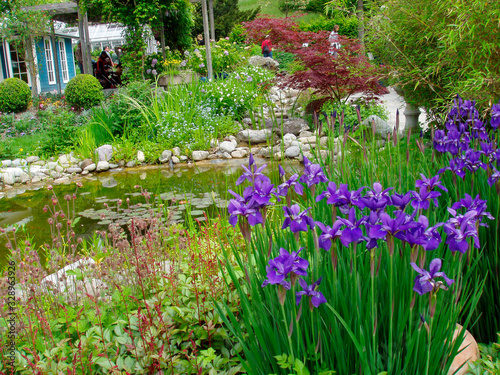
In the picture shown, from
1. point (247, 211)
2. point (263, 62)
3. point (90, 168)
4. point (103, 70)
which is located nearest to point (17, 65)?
point (103, 70)

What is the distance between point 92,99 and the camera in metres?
10.7

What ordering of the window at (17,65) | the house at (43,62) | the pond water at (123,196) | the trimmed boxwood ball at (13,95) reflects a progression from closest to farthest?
the pond water at (123,196), the trimmed boxwood ball at (13,95), the house at (43,62), the window at (17,65)

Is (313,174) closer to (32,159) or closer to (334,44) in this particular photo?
(334,44)

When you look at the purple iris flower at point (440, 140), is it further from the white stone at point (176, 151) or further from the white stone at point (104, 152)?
the white stone at point (104, 152)

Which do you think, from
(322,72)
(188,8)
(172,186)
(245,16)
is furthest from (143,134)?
(245,16)

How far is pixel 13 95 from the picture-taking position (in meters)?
11.3

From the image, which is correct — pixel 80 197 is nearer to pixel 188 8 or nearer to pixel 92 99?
pixel 92 99

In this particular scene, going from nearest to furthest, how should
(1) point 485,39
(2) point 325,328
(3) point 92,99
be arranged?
(2) point 325,328, (1) point 485,39, (3) point 92,99

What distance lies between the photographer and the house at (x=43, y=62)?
14539mm

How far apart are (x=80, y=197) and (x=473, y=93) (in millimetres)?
4514

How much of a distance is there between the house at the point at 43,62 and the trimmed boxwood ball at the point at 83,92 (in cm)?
326

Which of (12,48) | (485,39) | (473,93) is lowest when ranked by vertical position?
(473,93)


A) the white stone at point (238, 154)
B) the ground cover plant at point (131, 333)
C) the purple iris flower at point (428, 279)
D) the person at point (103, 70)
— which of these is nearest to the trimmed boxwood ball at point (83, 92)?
the person at point (103, 70)

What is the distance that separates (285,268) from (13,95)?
12.6m
